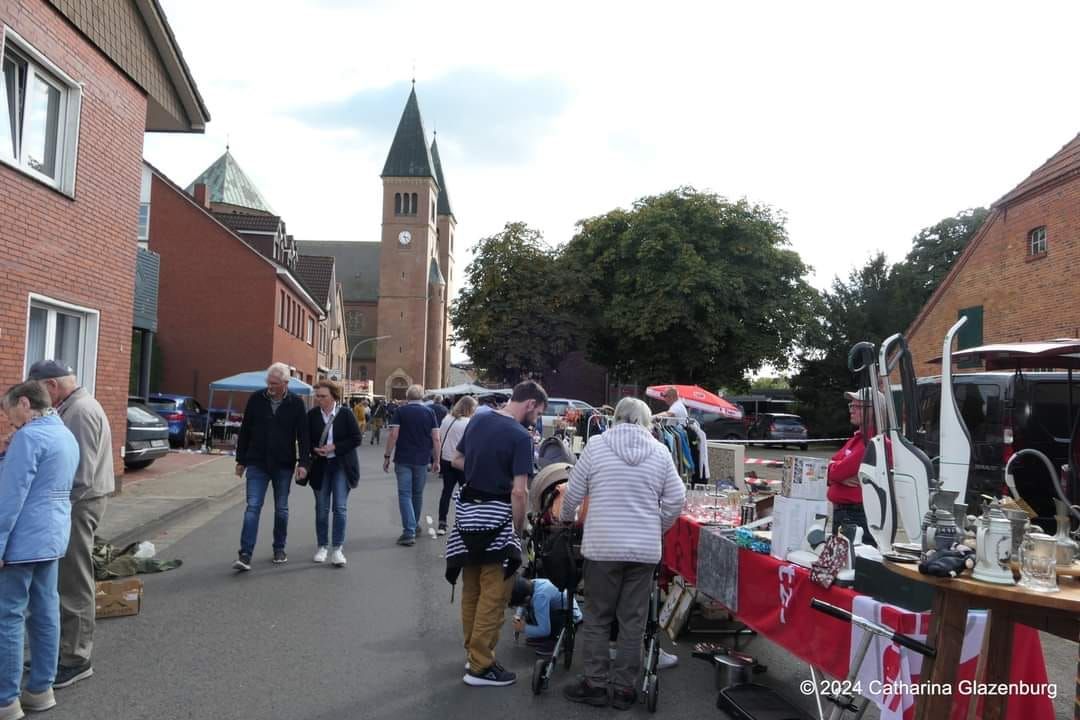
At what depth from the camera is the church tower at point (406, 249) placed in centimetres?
7438

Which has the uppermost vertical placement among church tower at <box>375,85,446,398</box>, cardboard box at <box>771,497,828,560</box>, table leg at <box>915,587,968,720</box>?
church tower at <box>375,85,446,398</box>

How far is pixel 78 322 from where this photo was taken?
1166 centimetres

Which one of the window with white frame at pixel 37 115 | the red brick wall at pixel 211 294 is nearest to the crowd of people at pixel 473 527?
the window with white frame at pixel 37 115

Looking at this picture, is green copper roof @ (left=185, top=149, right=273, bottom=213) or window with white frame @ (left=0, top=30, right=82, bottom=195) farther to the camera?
green copper roof @ (left=185, top=149, right=273, bottom=213)

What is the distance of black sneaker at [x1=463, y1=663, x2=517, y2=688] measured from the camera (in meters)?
4.98

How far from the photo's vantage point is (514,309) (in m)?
40.3

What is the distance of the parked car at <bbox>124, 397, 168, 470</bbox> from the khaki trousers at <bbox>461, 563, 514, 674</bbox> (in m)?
12.3

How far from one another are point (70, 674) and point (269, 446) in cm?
329

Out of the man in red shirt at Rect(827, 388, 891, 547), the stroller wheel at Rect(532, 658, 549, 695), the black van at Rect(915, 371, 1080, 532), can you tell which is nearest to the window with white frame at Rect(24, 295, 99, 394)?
the stroller wheel at Rect(532, 658, 549, 695)

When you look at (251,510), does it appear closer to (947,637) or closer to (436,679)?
(436,679)

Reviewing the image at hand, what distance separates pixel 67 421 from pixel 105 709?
1.67m

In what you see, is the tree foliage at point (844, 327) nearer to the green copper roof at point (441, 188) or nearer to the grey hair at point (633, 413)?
the grey hair at point (633, 413)

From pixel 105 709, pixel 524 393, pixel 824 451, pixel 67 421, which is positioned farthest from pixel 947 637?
pixel 824 451

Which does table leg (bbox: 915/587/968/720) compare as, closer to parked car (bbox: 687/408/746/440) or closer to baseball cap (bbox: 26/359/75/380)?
baseball cap (bbox: 26/359/75/380)
